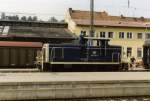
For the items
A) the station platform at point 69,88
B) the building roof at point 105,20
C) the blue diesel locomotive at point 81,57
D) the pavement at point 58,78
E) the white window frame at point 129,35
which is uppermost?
the building roof at point 105,20

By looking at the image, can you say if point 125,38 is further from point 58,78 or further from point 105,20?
point 58,78

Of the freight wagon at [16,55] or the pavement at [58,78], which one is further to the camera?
the freight wagon at [16,55]

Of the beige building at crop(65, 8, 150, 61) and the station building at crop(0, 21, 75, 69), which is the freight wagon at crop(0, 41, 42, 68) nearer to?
the station building at crop(0, 21, 75, 69)

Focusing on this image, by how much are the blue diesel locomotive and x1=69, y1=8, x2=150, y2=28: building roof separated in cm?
3598

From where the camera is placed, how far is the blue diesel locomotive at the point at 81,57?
25.8 m

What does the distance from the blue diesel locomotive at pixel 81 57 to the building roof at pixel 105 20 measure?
36.0 m

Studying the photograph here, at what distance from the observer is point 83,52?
86.4 ft

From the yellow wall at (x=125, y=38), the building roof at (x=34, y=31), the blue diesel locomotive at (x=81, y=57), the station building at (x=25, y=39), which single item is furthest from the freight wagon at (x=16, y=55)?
the yellow wall at (x=125, y=38)

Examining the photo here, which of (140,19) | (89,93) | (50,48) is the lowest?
(89,93)

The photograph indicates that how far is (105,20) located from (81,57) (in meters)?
44.4

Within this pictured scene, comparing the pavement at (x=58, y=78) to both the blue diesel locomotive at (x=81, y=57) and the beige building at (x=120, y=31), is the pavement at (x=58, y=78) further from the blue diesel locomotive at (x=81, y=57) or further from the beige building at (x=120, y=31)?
the beige building at (x=120, y=31)

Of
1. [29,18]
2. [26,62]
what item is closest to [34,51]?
[26,62]

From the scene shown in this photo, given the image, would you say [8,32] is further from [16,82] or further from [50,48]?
[16,82]

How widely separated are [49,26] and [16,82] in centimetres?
4883
